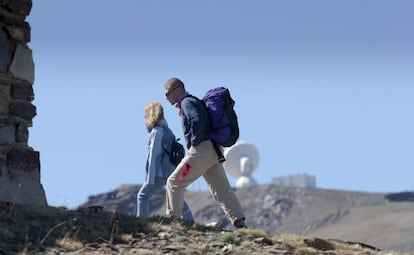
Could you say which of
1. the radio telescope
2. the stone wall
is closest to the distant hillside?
the radio telescope

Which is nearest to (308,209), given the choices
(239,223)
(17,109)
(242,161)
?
(242,161)

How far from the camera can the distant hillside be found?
84.8m

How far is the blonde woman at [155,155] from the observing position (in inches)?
615

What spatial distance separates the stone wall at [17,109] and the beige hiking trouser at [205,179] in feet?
5.00

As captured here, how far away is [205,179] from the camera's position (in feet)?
46.6

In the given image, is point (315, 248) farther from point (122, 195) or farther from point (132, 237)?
point (122, 195)

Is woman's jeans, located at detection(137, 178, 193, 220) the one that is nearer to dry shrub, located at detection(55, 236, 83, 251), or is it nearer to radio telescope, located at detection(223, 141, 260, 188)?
dry shrub, located at detection(55, 236, 83, 251)

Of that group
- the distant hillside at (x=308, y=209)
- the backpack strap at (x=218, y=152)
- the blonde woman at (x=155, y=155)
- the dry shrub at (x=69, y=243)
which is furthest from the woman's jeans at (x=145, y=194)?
the distant hillside at (x=308, y=209)

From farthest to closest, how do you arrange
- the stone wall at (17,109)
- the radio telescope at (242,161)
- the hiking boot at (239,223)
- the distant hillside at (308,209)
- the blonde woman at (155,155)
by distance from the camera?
the radio telescope at (242,161) < the distant hillside at (308,209) < the blonde woman at (155,155) < the hiking boot at (239,223) < the stone wall at (17,109)

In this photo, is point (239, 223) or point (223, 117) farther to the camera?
point (239, 223)

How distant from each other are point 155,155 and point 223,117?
213cm

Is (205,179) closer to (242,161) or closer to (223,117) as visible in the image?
(223,117)

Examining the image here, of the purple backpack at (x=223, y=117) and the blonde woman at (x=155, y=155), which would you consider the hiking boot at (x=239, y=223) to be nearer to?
the purple backpack at (x=223, y=117)

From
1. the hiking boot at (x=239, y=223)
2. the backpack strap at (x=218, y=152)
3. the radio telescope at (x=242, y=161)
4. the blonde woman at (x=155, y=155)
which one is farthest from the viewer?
the radio telescope at (x=242, y=161)
